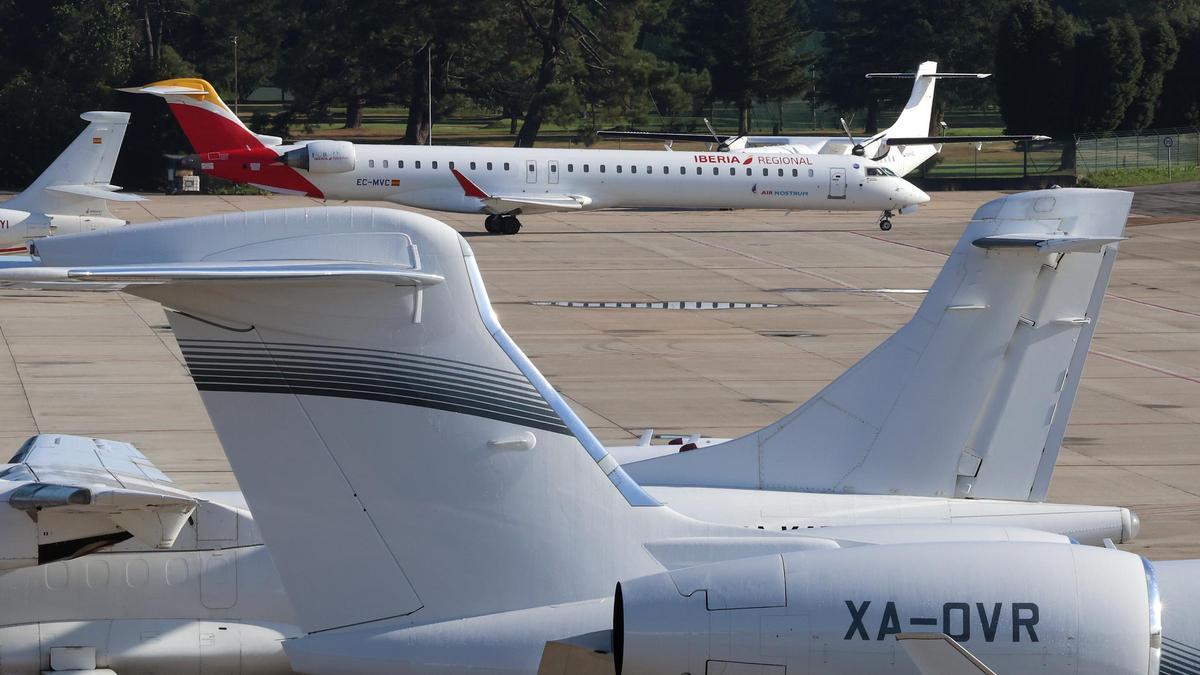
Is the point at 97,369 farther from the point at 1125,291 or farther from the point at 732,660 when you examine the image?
the point at 1125,291

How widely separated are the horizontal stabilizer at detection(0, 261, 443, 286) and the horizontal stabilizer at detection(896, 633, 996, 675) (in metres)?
2.37

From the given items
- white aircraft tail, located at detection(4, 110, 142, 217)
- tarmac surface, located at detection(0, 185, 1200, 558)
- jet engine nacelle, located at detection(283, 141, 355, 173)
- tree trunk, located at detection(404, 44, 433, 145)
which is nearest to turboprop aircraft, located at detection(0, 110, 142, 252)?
white aircraft tail, located at detection(4, 110, 142, 217)

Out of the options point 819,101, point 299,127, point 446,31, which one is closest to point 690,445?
point 446,31

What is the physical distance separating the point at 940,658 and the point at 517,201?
3353cm

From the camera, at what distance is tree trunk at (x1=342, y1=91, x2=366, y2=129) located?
214ft

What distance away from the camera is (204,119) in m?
37.8

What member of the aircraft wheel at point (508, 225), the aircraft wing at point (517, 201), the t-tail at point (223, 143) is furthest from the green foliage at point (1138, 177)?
the t-tail at point (223, 143)

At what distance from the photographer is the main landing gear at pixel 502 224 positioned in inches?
1553

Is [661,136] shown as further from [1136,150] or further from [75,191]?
[1136,150]

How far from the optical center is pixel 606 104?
61031 mm

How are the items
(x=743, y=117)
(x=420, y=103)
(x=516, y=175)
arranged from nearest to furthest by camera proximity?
(x=516, y=175)
(x=420, y=103)
(x=743, y=117)

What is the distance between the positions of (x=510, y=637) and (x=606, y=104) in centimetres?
5570

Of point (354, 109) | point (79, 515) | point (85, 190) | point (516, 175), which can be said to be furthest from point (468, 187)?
point (354, 109)

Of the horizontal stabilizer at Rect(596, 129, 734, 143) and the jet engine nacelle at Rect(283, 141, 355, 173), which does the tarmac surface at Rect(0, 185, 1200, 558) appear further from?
the horizontal stabilizer at Rect(596, 129, 734, 143)
